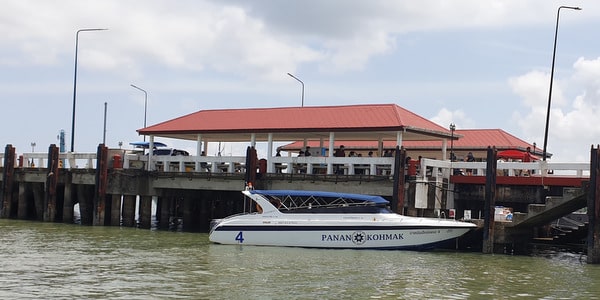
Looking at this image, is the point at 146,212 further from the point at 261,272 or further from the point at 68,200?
the point at 261,272

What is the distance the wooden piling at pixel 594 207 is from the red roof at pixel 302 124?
10456mm

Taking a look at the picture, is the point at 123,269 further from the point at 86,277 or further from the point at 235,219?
the point at 235,219

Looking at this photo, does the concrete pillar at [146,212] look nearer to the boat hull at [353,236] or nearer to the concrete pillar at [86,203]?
the concrete pillar at [86,203]

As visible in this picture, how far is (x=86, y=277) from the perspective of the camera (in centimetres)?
2502

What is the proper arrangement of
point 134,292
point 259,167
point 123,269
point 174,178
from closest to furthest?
point 134,292 → point 123,269 → point 259,167 → point 174,178

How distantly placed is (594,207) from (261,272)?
13.0 metres

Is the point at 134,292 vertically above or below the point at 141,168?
below

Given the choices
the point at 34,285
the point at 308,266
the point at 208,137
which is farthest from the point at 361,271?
the point at 208,137

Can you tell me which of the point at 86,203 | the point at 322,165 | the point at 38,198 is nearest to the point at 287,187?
the point at 322,165

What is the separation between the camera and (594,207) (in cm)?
3173

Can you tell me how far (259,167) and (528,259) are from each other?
45.7 feet

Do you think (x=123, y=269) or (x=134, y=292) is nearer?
(x=134, y=292)

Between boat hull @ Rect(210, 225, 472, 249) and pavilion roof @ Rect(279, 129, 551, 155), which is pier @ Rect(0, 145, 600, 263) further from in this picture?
pavilion roof @ Rect(279, 129, 551, 155)

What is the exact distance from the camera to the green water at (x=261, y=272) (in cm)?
2314
